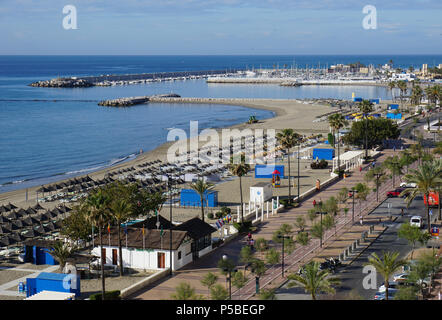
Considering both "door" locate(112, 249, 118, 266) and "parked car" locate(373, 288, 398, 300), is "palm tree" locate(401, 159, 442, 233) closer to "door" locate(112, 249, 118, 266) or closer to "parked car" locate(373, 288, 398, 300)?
"parked car" locate(373, 288, 398, 300)

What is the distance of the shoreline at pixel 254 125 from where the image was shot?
63594 millimetres

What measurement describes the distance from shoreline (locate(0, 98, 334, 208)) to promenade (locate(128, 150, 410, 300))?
74.9 ft

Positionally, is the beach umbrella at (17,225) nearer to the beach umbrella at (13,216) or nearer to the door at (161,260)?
the beach umbrella at (13,216)

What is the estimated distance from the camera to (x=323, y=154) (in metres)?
77.4

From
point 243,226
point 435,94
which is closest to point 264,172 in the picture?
point 243,226

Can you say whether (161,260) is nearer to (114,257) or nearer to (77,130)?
(114,257)

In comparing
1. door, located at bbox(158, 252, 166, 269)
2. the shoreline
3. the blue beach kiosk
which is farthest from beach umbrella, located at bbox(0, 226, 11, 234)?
door, located at bbox(158, 252, 166, 269)

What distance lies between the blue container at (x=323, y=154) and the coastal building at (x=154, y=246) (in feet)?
133

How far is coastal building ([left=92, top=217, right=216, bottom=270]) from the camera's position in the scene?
36500mm

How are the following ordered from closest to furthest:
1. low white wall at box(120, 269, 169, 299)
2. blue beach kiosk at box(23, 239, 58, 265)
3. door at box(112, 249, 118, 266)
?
low white wall at box(120, 269, 169, 299) < door at box(112, 249, 118, 266) < blue beach kiosk at box(23, 239, 58, 265)

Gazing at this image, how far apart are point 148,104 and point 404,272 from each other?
14978 centimetres

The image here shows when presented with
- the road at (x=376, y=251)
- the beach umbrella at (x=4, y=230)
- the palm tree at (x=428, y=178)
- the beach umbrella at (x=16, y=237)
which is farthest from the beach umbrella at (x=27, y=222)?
the palm tree at (x=428, y=178)

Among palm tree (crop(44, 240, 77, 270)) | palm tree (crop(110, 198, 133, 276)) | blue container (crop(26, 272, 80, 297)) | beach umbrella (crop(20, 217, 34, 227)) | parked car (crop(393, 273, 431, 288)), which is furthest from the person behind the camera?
beach umbrella (crop(20, 217, 34, 227))
